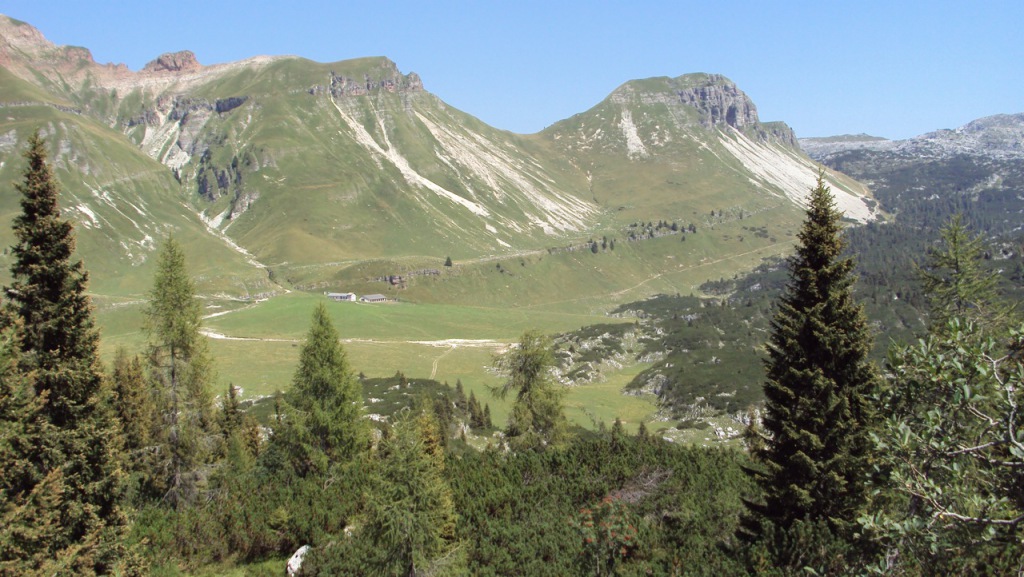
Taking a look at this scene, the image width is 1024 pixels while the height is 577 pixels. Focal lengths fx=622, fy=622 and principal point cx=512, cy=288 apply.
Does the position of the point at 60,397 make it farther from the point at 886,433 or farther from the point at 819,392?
the point at 819,392

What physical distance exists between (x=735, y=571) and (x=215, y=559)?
17.3 m

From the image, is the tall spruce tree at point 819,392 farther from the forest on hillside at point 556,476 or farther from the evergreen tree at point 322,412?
the evergreen tree at point 322,412

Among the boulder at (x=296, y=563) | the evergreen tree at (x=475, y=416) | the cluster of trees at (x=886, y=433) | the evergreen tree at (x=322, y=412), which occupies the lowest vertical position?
the evergreen tree at (x=475, y=416)

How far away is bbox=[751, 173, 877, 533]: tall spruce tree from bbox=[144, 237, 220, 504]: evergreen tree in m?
22.6

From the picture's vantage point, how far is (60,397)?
16.7 metres

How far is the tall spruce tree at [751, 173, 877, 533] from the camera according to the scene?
17453mm

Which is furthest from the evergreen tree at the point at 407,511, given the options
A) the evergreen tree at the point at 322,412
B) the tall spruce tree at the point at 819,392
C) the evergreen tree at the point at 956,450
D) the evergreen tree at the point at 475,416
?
the evergreen tree at the point at 475,416

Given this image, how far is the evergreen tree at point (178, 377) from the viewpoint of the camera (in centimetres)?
2622

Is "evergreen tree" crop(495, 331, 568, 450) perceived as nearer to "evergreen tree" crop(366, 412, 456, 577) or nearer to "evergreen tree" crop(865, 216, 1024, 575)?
"evergreen tree" crop(366, 412, 456, 577)

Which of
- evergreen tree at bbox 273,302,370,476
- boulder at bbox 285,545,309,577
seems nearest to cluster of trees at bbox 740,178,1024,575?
boulder at bbox 285,545,309,577

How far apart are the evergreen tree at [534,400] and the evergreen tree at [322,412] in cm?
1202

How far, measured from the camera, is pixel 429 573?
62.4ft

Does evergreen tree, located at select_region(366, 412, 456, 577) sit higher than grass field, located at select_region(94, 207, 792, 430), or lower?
higher

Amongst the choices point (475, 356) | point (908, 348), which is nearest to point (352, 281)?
point (475, 356)
